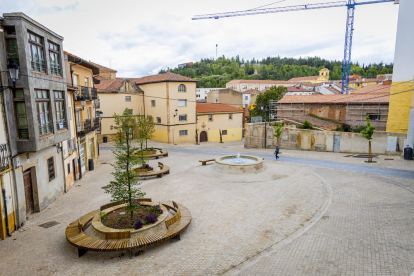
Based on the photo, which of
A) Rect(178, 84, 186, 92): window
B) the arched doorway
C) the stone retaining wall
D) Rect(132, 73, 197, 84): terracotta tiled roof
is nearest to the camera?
the stone retaining wall

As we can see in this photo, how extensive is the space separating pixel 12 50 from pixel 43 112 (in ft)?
9.53

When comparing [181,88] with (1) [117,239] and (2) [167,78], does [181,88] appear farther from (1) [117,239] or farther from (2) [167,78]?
(1) [117,239]

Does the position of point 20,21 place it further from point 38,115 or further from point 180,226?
point 180,226

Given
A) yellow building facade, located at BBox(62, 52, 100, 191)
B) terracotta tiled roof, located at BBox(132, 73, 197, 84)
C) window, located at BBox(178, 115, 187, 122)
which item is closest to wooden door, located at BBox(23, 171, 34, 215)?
yellow building facade, located at BBox(62, 52, 100, 191)

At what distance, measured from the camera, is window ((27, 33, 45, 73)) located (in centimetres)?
1174

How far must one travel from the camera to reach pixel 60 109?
14570 mm

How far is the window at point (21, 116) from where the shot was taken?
11102 mm

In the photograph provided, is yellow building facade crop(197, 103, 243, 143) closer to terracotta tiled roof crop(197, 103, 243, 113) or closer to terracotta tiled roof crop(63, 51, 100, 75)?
terracotta tiled roof crop(197, 103, 243, 113)

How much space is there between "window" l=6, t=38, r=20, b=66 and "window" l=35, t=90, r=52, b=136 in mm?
1609

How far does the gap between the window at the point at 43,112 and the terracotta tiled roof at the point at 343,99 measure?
29.3 m

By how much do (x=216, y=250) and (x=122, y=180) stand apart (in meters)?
4.12

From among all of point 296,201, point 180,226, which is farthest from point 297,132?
point 180,226

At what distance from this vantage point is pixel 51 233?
1025 cm

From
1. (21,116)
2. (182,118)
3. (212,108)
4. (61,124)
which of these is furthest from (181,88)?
(21,116)
